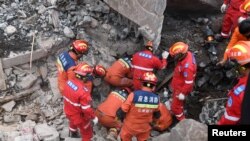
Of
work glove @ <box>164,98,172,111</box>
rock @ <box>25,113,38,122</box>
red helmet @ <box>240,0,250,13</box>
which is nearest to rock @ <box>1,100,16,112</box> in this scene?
rock @ <box>25,113,38,122</box>

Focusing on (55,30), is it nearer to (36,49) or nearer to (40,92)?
(36,49)

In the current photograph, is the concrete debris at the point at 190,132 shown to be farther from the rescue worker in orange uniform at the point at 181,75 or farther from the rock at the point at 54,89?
the rock at the point at 54,89

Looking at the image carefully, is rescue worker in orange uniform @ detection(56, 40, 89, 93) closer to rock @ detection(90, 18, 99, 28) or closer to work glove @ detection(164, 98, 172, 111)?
rock @ detection(90, 18, 99, 28)

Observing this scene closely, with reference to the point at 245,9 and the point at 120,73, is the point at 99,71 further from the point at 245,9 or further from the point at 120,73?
the point at 245,9

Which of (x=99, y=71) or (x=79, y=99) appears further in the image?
(x=99, y=71)

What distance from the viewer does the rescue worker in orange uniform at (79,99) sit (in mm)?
6754

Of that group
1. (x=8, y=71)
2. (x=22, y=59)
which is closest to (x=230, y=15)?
(x=22, y=59)

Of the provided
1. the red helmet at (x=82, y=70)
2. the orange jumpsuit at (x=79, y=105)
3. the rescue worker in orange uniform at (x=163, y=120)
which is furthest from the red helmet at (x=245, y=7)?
the orange jumpsuit at (x=79, y=105)

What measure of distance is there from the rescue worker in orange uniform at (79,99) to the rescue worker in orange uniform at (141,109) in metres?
0.52

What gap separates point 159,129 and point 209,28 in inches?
101

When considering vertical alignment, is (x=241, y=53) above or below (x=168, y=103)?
above

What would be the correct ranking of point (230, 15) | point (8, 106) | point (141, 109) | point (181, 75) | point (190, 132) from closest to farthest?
point (190, 132) → point (141, 109) → point (181, 75) → point (8, 106) → point (230, 15)

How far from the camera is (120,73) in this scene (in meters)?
8.05

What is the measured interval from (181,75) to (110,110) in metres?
1.36
